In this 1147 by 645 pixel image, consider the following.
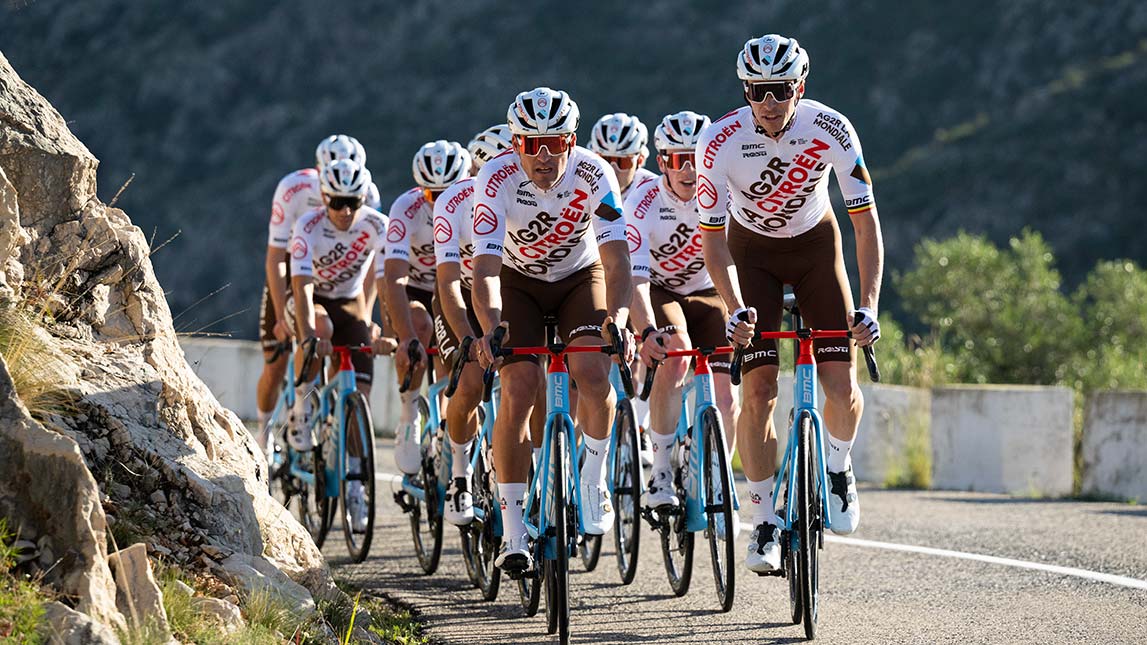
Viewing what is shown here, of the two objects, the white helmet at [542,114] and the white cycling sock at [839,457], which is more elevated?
the white helmet at [542,114]

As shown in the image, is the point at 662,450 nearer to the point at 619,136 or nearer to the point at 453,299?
the point at 453,299

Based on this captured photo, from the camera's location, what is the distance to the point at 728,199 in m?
7.31

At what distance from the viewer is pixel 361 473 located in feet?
29.0

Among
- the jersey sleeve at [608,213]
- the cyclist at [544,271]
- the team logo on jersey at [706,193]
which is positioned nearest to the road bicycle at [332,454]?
the cyclist at [544,271]

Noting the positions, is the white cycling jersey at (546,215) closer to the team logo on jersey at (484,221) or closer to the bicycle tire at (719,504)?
the team logo on jersey at (484,221)

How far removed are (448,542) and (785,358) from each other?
8.17m

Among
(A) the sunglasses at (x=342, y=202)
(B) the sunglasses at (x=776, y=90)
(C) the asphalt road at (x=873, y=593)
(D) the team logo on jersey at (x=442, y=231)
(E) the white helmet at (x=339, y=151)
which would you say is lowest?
(C) the asphalt road at (x=873, y=593)

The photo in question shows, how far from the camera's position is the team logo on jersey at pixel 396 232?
891 centimetres

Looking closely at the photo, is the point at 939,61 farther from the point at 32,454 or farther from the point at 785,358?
the point at 32,454

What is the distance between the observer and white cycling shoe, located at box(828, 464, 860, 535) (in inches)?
256

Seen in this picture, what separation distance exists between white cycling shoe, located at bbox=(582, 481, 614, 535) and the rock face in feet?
4.32

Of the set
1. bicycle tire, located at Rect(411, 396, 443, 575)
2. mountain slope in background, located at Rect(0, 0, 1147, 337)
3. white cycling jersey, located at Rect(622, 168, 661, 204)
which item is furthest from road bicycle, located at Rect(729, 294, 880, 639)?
mountain slope in background, located at Rect(0, 0, 1147, 337)

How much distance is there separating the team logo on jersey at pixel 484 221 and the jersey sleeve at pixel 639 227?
1271mm

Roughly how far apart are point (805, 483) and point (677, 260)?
2410mm
